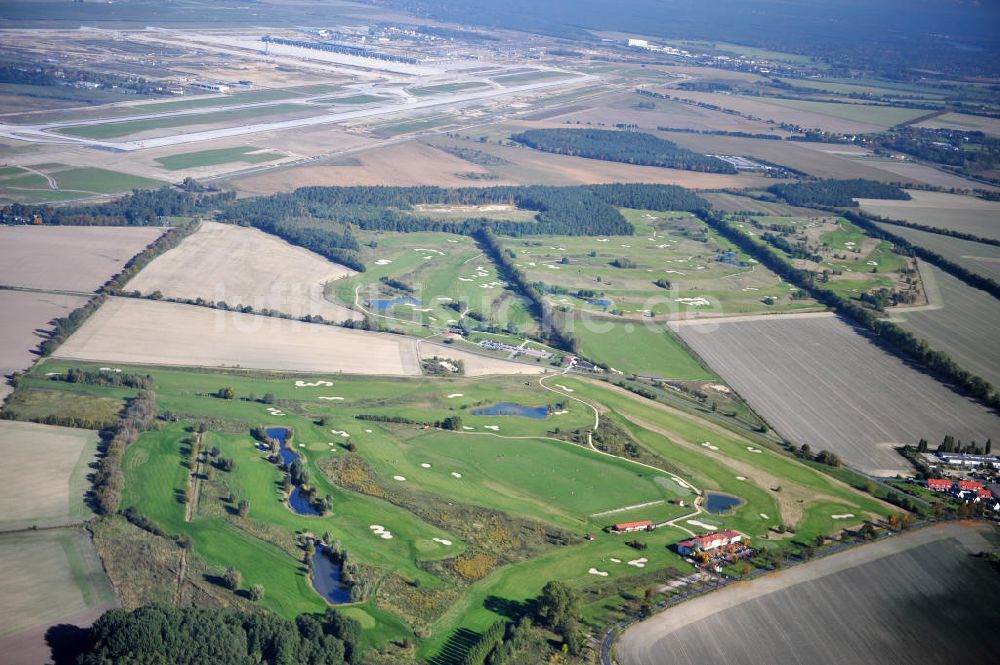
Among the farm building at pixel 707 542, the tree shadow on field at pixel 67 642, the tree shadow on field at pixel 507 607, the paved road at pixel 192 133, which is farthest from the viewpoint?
the paved road at pixel 192 133

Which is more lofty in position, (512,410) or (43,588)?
(43,588)

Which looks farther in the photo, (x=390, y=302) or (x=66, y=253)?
(x=66, y=253)

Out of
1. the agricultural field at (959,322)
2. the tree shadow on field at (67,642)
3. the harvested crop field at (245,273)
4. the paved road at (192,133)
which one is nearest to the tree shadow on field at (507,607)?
the tree shadow on field at (67,642)

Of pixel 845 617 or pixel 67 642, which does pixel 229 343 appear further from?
pixel 845 617

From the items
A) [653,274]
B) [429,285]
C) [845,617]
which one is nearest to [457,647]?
[845,617]

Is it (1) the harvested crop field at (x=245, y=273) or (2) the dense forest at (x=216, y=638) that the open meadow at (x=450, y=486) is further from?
(1) the harvested crop field at (x=245, y=273)

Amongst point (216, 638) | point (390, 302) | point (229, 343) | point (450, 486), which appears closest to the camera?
point (216, 638)

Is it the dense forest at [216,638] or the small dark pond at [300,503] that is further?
the small dark pond at [300,503]
